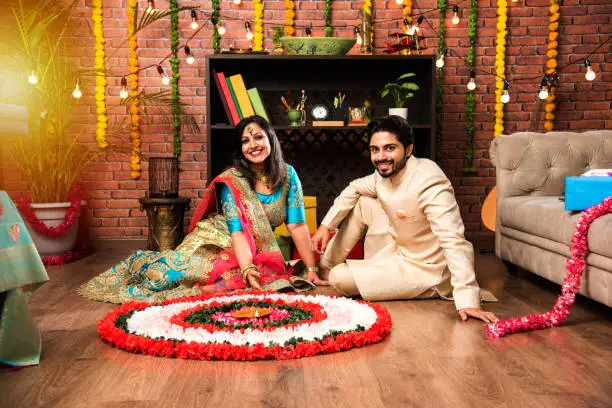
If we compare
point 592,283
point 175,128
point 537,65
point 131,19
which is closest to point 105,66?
point 131,19

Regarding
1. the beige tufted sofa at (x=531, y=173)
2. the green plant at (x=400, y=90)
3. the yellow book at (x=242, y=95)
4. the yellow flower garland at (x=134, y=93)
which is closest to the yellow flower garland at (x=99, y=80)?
the yellow flower garland at (x=134, y=93)

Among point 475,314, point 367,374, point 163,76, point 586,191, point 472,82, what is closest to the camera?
point 367,374

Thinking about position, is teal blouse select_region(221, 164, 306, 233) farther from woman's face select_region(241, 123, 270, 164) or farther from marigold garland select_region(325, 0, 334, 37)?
marigold garland select_region(325, 0, 334, 37)

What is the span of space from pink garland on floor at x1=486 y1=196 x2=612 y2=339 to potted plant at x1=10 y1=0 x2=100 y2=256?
302 cm

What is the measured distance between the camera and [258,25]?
15.3ft

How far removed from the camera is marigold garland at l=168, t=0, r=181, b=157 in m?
4.64

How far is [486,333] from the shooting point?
2316 mm

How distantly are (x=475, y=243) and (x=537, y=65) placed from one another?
56.6 inches

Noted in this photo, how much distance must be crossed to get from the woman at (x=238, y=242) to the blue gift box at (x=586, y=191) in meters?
1.27

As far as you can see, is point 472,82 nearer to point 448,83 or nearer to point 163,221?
point 448,83

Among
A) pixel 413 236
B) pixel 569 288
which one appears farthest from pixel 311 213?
pixel 569 288

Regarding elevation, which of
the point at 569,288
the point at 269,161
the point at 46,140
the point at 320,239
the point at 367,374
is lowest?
the point at 367,374

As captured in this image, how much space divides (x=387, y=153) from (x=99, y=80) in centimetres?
272

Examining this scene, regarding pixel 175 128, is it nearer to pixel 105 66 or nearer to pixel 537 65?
pixel 105 66
